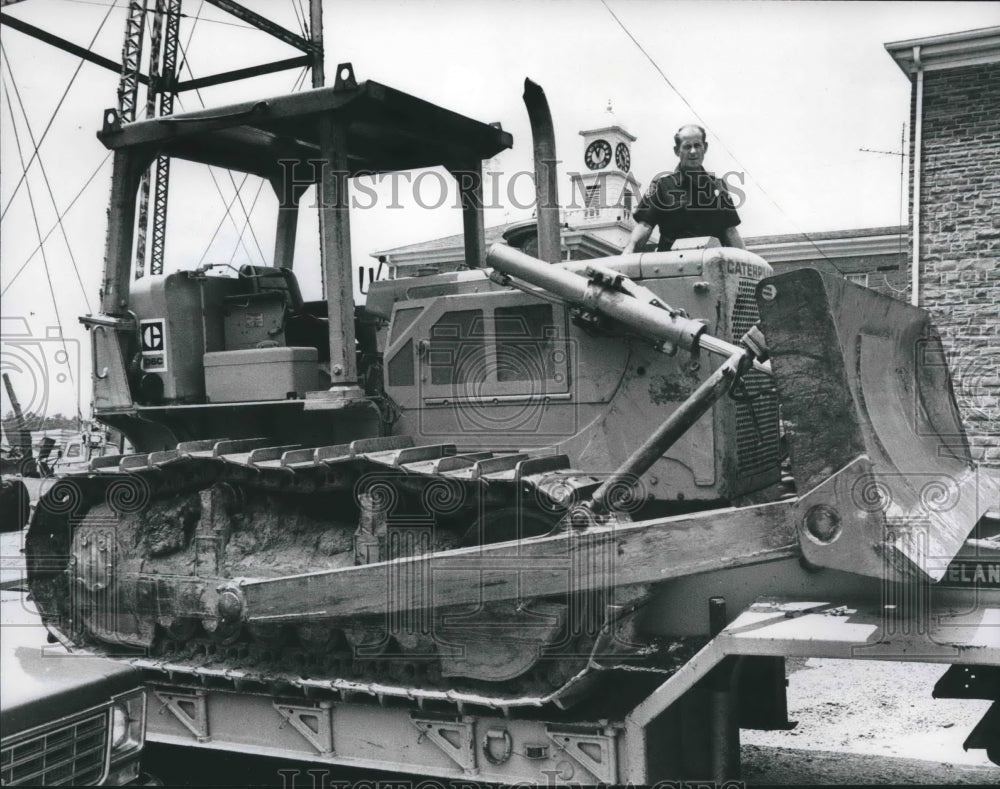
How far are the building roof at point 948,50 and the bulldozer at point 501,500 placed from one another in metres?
7.67

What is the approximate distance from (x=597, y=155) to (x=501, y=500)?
115ft

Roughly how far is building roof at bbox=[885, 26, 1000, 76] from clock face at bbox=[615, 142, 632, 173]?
2527 cm

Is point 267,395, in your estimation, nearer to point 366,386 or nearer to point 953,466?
point 366,386

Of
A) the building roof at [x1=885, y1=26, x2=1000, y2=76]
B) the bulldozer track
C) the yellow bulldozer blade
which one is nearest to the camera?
the yellow bulldozer blade

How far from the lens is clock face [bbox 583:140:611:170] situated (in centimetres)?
3759

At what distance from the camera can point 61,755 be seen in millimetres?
3811

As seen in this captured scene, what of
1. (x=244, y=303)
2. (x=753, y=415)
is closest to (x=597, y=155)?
(x=244, y=303)

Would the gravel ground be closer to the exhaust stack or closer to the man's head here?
the exhaust stack

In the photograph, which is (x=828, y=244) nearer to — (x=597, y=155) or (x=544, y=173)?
(x=597, y=155)

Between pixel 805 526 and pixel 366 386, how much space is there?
3.00 m

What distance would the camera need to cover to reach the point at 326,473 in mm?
5246

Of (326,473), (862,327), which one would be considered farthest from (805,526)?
(326,473)

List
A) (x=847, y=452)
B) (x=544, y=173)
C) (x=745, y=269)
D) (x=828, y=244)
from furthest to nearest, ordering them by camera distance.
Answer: (x=828, y=244) < (x=544, y=173) < (x=745, y=269) < (x=847, y=452)

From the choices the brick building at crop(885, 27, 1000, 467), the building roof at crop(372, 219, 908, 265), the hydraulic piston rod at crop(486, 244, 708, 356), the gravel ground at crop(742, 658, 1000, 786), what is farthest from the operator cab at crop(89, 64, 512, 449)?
the building roof at crop(372, 219, 908, 265)
